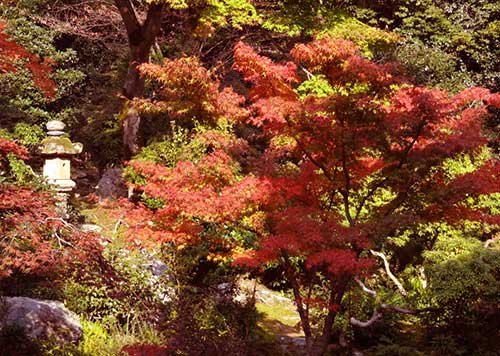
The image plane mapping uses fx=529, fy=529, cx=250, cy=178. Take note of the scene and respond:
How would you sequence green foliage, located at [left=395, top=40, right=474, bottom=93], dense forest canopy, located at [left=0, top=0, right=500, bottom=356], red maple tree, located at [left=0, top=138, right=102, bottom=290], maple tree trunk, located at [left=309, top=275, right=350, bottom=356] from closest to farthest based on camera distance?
red maple tree, located at [left=0, top=138, right=102, bottom=290] < dense forest canopy, located at [left=0, top=0, right=500, bottom=356] < maple tree trunk, located at [left=309, top=275, right=350, bottom=356] < green foliage, located at [left=395, top=40, right=474, bottom=93]

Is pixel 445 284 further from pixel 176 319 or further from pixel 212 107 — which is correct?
pixel 212 107

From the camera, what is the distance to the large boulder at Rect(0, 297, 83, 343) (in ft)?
19.9

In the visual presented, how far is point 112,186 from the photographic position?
13555 millimetres

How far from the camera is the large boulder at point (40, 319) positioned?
6070 millimetres

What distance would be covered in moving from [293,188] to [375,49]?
973 centimetres

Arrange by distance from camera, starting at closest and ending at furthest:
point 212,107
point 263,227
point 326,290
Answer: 1. point 263,227
2. point 326,290
3. point 212,107

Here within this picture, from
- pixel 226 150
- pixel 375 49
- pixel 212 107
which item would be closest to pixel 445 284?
pixel 226 150

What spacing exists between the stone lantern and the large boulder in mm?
3559

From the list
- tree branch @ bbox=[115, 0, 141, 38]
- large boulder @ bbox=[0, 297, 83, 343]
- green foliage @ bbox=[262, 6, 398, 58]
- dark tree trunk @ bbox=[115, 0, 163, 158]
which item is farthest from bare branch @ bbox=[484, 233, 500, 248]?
tree branch @ bbox=[115, 0, 141, 38]

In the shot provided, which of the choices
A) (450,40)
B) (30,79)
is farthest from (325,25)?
(30,79)

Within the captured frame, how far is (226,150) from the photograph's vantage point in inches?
296

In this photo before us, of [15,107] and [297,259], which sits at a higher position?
[15,107]

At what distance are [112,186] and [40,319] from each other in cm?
756

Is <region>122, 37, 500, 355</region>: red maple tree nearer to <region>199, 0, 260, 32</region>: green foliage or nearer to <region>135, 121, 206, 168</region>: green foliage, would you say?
<region>135, 121, 206, 168</region>: green foliage
